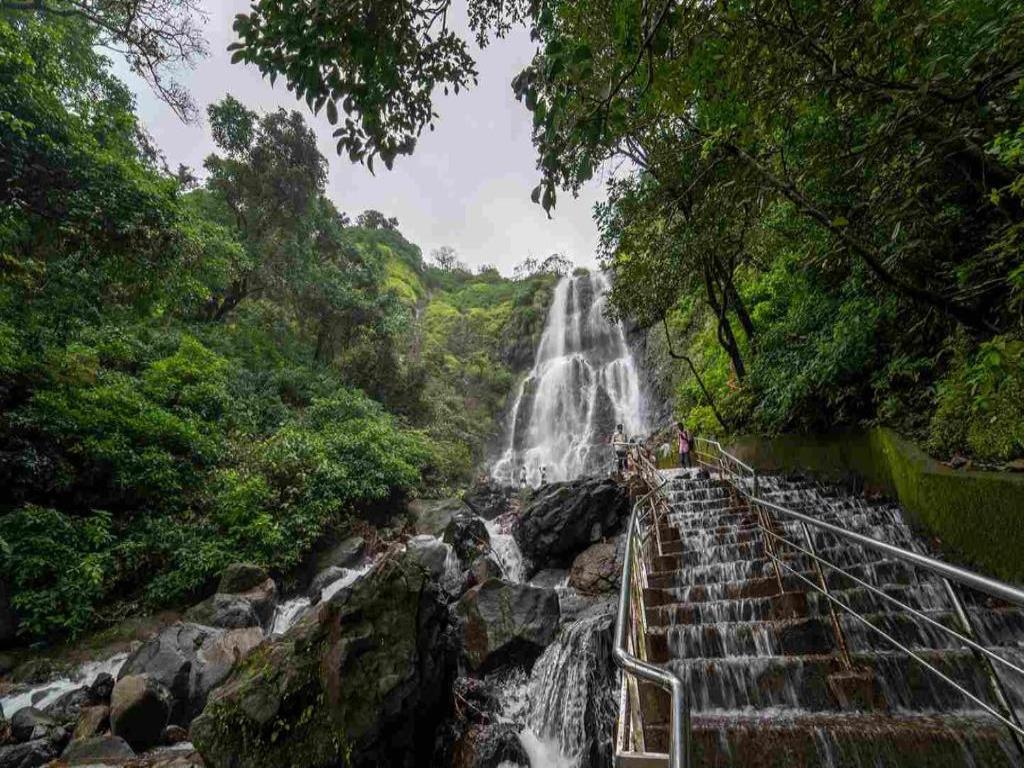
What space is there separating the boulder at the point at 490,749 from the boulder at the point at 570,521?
435 centimetres

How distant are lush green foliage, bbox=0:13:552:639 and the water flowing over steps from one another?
29.5 ft

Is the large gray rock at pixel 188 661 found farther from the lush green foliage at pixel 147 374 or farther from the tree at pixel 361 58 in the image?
the tree at pixel 361 58

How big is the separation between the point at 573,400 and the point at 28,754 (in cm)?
2089

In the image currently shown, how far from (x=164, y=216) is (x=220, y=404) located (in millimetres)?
5486

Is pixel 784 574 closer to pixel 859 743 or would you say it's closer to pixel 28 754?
pixel 859 743

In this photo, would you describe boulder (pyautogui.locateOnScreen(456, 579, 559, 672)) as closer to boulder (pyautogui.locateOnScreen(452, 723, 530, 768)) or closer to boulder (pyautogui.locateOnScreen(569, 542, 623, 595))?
boulder (pyautogui.locateOnScreen(452, 723, 530, 768))

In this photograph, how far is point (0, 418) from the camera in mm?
7578

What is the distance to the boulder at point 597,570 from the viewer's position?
7555 mm

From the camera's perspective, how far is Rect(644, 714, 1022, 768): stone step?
2.20 m

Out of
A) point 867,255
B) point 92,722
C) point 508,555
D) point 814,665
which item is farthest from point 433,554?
point 867,255

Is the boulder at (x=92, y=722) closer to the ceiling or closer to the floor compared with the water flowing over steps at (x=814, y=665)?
closer to the floor

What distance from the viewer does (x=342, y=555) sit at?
10500mm

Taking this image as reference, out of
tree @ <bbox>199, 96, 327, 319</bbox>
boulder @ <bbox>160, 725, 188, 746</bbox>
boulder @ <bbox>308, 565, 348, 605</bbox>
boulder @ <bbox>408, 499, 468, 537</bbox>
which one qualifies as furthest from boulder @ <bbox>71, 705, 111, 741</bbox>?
tree @ <bbox>199, 96, 327, 319</bbox>

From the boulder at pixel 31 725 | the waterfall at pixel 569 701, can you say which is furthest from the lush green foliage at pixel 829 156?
the boulder at pixel 31 725
